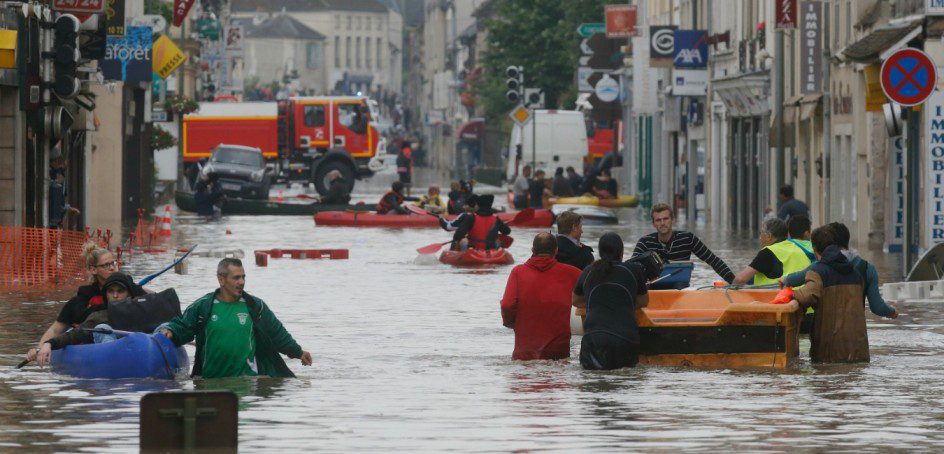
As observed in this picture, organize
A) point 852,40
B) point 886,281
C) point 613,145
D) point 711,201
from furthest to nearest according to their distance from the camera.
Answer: point 613,145, point 711,201, point 852,40, point 886,281

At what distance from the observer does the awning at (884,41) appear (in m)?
31.2

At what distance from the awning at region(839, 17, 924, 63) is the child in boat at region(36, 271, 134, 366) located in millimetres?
17934

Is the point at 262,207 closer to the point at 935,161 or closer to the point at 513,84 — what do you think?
the point at 513,84

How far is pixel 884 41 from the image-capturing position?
32844 millimetres

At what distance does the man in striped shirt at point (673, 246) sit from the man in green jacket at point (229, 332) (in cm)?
370

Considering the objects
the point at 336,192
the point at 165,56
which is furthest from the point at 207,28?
the point at 165,56

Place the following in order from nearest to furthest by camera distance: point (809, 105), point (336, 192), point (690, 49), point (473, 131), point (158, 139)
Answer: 1. point (809, 105)
2. point (336, 192)
3. point (690, 49)
4. point (158, 139)
5. point (473, 131)

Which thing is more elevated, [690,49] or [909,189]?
[690,49]

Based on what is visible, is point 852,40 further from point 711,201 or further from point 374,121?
point 374,121

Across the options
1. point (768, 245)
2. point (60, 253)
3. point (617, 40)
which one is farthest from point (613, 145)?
point (768, 245)

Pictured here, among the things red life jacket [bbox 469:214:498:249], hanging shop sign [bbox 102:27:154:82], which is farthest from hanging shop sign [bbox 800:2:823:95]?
hanging shop sign [bbox 102:27:154:82]

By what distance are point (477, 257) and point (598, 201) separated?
2668 cm

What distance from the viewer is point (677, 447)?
1105cm

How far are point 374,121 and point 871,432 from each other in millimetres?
60381
